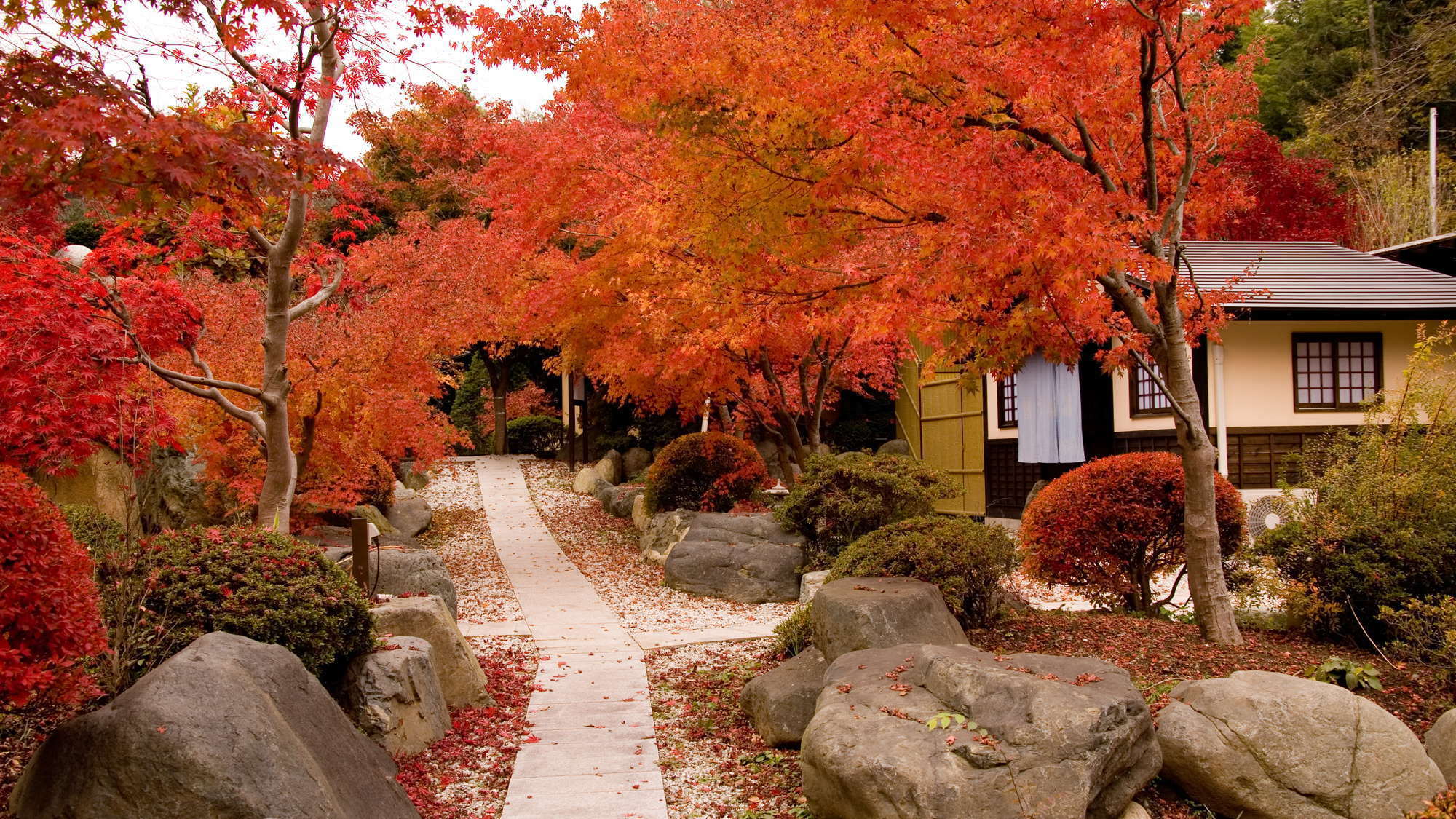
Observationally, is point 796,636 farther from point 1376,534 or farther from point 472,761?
point 1376,534

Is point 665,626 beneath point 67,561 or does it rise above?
beneath

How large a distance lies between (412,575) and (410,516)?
382 inches

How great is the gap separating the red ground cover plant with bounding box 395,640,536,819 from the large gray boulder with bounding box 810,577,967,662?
7.17 ft

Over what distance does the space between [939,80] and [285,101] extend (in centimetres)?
470

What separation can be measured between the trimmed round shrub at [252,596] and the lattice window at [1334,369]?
14.1 meters

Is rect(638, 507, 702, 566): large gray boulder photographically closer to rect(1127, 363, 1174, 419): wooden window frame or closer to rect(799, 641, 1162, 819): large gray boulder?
rect(1127, 363, 1174, 419): wooden window frame

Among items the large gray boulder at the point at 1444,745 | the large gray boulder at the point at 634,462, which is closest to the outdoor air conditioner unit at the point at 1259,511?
the large gray boulder at the point at 1444,745

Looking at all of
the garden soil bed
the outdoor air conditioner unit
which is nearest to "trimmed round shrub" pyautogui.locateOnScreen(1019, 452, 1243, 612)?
the garden soil bed

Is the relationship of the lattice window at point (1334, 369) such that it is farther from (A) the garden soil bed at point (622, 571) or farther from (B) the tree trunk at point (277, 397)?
(B) the tree trunk at point (277, 397)

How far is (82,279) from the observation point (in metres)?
7.37

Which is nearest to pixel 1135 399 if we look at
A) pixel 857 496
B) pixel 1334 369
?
pixel 1334 369

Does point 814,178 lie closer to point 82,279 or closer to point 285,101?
point 285,101

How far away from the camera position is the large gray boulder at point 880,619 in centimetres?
675

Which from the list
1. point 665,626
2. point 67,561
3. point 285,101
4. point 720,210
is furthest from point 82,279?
point 665,626
